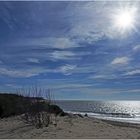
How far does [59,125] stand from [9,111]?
38.3ft

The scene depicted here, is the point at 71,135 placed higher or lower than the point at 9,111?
lower

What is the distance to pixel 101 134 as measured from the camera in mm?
10570

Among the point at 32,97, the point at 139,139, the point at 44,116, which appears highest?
the point at 32,97

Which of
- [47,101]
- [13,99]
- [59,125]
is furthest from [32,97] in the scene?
[13,99]

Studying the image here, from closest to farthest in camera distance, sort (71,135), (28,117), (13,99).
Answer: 1. (71,135)
2. (28,117)
3. (13,99)

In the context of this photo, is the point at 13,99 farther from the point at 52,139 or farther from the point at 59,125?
the point at 52,139

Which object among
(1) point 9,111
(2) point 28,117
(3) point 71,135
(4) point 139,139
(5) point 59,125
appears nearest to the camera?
(4) point 139,139

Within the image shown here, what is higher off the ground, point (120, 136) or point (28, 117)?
point (28, 117)

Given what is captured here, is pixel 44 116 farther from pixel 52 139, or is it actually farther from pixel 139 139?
pixel 139 139

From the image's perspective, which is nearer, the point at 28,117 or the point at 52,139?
the point at 52,139

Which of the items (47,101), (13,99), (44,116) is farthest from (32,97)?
(13,99)

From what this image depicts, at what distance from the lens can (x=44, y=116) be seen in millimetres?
13680

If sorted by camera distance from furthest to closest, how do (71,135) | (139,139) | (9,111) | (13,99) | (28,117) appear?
(13,99)
(9,111)
(28,117)
(71,135)
(139,139)

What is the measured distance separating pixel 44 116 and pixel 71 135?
137 inches
